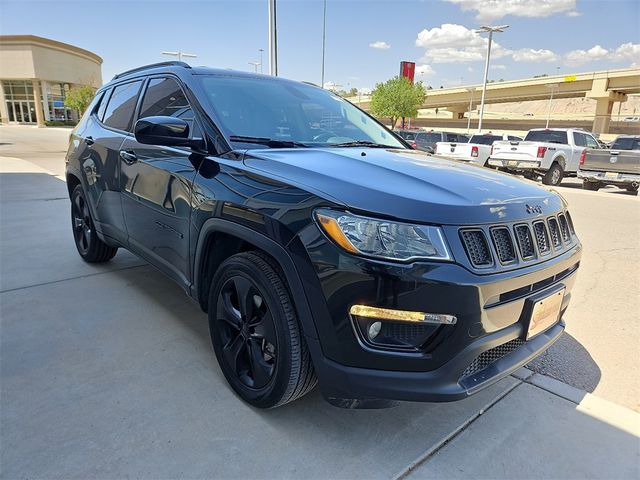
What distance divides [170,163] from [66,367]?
1.39 m

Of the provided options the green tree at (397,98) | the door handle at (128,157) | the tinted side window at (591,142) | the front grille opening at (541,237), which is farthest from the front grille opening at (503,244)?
the green tree at (397,98)

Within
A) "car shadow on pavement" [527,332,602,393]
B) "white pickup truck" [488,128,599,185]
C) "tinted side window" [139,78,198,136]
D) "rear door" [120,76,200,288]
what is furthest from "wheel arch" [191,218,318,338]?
"white pickup truck" [488,128,599,185]

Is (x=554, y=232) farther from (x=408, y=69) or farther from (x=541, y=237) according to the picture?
(x=408, y=69)

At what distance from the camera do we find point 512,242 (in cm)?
196

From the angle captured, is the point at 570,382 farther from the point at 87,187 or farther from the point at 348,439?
the point at 87,187

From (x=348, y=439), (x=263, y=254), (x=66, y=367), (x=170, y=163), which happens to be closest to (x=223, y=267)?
(x=263, y=254)

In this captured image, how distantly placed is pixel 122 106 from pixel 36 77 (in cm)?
6361

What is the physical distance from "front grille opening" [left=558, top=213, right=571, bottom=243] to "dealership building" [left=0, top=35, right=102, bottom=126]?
6641cm

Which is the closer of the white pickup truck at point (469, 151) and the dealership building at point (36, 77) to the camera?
the white pickup truck at point (469, 151)

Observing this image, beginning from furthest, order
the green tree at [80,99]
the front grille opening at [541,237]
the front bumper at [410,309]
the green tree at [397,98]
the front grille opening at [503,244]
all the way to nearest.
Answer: the green tree at [80,99] < the green tree at [397,98] < the front grille opening at [541,237] < the front grille opening at [503,244] < the front bumper at [410,309]

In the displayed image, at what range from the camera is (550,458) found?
215cm

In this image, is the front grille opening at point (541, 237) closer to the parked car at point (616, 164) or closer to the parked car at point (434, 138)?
the parked car at point (616, 164)

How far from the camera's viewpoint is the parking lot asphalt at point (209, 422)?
2.06 meters

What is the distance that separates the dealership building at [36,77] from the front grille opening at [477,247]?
2620 inches
